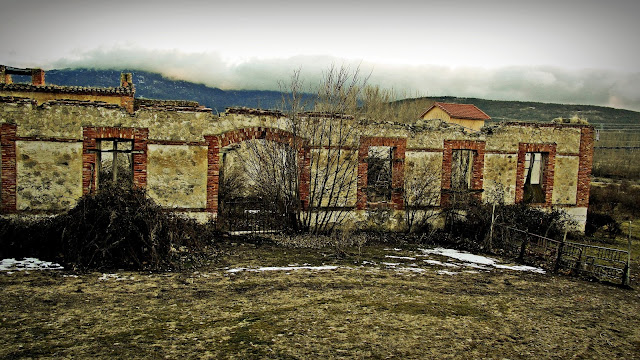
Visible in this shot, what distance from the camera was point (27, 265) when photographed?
330 inches

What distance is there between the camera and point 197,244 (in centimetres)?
1005

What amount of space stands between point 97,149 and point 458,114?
113 feet

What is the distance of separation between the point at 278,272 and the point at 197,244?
2.41m

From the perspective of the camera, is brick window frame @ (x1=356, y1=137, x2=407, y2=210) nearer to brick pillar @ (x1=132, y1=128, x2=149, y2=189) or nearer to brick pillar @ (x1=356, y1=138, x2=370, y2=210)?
brick pillar @ (x1=356, y1=138, x2=370, y2=210)

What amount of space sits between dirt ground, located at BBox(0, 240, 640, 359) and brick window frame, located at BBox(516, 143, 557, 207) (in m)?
6.01

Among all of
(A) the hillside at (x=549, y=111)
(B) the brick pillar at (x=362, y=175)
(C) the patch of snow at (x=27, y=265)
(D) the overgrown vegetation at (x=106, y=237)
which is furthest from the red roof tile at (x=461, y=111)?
(C) the patch of snow at (x=27, y=265)

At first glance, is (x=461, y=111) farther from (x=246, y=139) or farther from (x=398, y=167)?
(x=246, y=139)

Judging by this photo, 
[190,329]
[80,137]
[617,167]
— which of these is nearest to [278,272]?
[190,329]

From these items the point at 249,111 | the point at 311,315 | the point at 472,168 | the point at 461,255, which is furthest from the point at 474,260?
the point at 249,111

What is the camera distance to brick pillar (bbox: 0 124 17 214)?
1041 cm

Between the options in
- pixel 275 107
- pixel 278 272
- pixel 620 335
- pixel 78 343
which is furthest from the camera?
pixel 275 107

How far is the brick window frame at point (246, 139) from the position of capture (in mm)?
11992

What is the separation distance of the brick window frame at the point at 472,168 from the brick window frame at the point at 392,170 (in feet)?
4.99

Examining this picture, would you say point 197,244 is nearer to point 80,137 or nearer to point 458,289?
point 80,137
